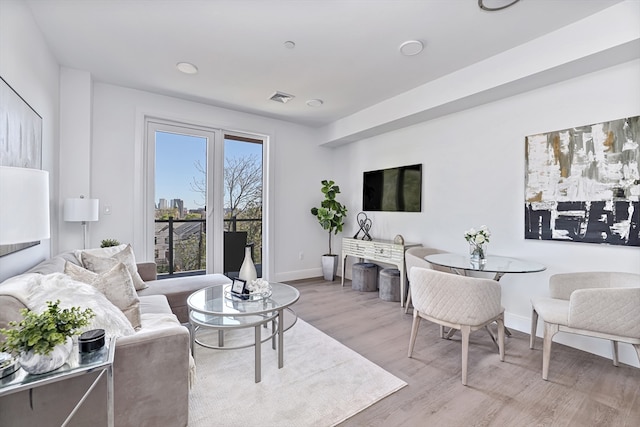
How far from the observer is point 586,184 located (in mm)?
2562

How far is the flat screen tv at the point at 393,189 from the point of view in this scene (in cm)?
408

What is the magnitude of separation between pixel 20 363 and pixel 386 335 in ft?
8.48

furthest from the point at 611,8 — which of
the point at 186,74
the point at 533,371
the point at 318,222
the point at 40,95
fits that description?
the point at 40,95

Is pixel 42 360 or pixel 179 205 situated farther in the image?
pixel 179 205

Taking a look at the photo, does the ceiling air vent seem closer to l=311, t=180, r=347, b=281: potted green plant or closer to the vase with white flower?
l=311, t=180, r=347, b=281: potted green plant

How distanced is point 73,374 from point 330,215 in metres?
4.09

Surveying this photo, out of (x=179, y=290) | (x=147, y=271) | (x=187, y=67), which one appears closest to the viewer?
(x=179, y=290)

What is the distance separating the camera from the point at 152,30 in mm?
2414

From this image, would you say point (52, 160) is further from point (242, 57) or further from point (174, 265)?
point (242, 57)

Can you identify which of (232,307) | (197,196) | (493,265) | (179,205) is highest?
(197,196)

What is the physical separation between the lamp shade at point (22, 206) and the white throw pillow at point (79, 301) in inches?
16.5

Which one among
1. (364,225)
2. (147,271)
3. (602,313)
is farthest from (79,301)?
(364,225)

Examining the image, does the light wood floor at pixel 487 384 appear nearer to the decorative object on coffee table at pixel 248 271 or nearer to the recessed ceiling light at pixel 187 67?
the decorative object on coffee table at pixel 248 271

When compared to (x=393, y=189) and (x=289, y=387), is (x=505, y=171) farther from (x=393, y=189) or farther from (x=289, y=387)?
(x=289, y=387)
